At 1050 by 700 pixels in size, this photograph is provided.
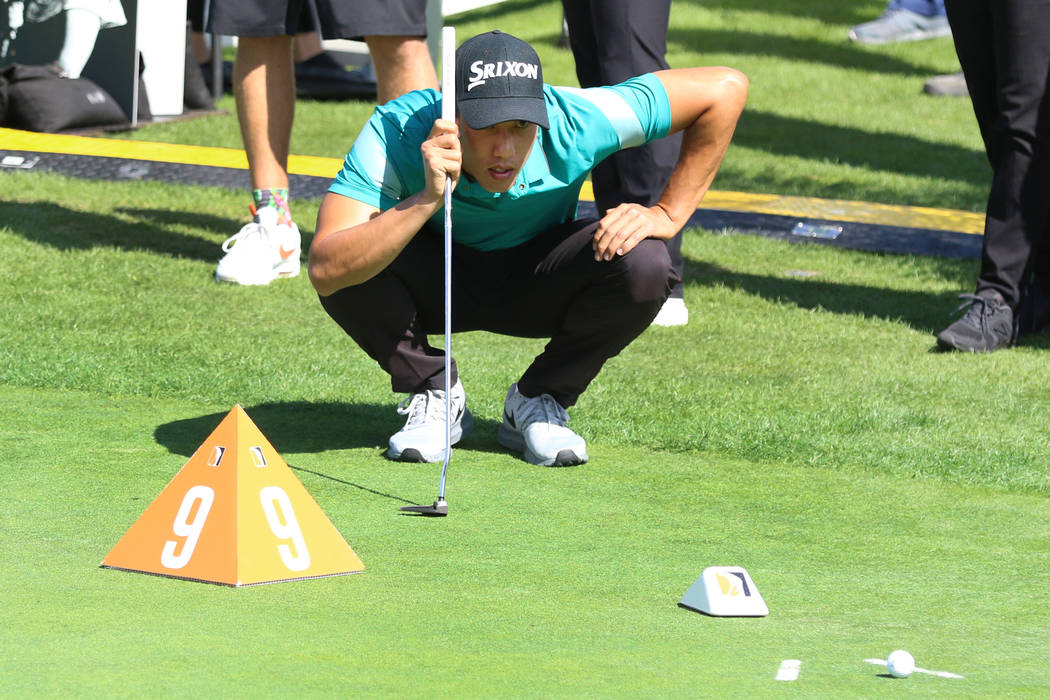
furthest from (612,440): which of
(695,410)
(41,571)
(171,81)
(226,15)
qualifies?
(171,81)

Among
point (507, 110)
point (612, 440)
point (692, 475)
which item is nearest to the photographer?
point (507, 110)

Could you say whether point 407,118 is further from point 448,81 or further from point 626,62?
point 626,62

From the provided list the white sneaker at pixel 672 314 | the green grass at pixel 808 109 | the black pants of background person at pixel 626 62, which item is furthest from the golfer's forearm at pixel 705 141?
the green grass at pixel 808 109

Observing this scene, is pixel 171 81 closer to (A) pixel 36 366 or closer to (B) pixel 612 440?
(A) pixel 36 366

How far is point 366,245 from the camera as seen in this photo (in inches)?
130

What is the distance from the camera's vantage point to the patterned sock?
5.64 metres

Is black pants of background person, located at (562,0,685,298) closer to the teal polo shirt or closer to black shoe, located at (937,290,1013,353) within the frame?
black shoe, located at (937,290,1013,353)

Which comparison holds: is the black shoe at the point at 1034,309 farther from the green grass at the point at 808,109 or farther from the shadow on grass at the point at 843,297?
the green grass at the point at 808,109

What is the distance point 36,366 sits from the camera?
14.0 ft

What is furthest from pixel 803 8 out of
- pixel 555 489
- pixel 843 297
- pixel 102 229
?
pixel 555 489

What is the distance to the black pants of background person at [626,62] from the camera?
16.8ft

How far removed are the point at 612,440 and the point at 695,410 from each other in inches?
12.6

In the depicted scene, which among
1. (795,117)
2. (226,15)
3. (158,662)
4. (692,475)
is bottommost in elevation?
(795,117)

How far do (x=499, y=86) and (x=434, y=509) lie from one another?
2.91 feet
